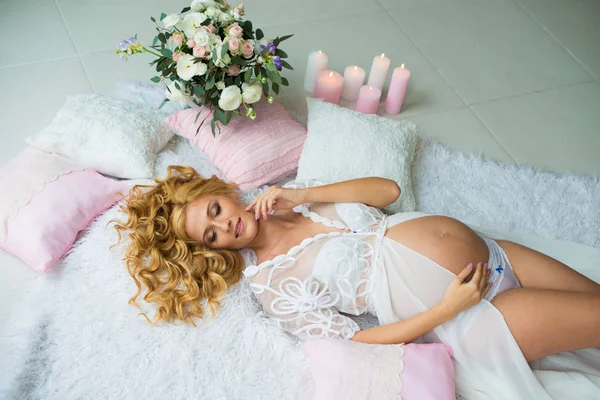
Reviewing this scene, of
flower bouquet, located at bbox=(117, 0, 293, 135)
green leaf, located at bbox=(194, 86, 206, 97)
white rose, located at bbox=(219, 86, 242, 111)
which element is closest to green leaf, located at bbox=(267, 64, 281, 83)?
flower bouquet, located at bbox=(117, 0, 293, 135)

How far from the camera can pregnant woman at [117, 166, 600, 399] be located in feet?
5.23

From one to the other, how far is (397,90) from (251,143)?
2.30ft

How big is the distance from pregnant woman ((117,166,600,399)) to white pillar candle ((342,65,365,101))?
77 centimetres

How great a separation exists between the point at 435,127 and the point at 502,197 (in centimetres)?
43

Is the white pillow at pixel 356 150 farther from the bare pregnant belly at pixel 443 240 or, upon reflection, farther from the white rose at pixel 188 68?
the white rose at pixel 188 68

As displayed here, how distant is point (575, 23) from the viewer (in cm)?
310

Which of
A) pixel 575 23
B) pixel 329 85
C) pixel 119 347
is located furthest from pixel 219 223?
pixel 575 23

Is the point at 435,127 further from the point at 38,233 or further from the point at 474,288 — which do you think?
the point at 38,233

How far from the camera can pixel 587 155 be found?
2.46 m

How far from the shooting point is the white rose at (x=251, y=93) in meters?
2.02

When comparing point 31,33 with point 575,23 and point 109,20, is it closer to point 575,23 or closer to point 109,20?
point 109,20

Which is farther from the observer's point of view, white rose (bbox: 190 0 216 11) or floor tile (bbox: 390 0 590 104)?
floor tile (bbox: 390 0 590 104)

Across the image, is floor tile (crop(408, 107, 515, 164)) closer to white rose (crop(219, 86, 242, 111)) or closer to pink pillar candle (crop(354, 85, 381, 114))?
pink pillar candle (crop(354, 85, 381, 114))

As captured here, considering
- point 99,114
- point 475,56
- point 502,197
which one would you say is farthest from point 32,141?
point 475,56
